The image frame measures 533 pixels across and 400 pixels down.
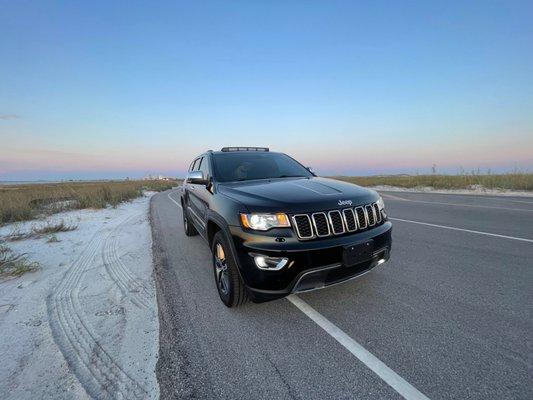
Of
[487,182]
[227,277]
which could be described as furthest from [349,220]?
[487,182]

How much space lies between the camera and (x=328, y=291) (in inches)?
140

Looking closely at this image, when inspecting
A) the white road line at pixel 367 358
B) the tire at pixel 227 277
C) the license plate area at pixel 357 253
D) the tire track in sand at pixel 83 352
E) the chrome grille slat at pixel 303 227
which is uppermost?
the chrome grille slat at pixel 303 227

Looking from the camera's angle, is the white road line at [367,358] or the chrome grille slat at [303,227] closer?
the white road line at [367,358]

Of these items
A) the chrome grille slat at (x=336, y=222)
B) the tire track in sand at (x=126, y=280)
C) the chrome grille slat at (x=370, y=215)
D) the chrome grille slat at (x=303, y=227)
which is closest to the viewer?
the chrome grille slat at (x=303, y=227)

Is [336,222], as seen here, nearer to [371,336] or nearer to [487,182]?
[371,336]

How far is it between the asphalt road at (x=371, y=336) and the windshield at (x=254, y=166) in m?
1.56

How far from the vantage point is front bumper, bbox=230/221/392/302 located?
271cm

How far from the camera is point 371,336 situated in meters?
2.64

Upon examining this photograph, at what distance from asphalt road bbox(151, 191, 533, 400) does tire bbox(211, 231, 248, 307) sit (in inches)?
5.9

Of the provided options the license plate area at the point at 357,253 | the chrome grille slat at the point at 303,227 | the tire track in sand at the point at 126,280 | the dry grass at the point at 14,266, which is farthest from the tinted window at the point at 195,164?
the license plate area at the point at 357,253

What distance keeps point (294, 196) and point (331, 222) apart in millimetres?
461

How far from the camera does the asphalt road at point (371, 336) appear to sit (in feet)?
6.81

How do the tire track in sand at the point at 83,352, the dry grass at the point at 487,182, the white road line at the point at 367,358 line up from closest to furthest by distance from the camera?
the white road line at the point at 367,358 → the tire track in sand at the point at 83,352 → the dry grass at the point at 487,182

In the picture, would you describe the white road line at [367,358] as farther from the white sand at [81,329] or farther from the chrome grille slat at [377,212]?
the white sand at [81,329]
